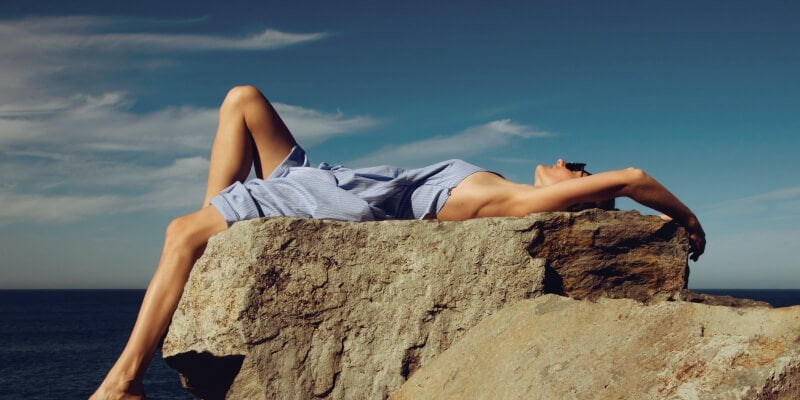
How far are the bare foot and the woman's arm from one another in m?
2.23

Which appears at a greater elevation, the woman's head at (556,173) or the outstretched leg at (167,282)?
the woman's head at (556,173)

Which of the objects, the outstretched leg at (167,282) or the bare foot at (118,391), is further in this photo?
the outstretched leg at (167,282)

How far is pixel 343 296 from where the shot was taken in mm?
3215

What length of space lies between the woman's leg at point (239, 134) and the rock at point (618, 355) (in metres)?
1.62

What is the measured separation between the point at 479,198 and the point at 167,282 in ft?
5.65

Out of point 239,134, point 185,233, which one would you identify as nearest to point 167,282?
point 185,233

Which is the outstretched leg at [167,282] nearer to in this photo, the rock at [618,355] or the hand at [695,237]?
the rock at [618,355]

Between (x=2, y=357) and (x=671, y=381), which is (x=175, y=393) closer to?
(x=2, y=357)

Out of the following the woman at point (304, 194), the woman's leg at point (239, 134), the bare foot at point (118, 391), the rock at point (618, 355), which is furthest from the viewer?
the woman's leg at point (239, 134)

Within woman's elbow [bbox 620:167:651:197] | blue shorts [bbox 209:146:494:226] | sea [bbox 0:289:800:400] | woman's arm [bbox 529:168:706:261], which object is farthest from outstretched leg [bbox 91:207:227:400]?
sea [bbox 0:289:800:400]

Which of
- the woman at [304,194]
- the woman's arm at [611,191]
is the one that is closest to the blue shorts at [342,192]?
the woman at [304,194]

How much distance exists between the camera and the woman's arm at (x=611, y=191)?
3.48 metres

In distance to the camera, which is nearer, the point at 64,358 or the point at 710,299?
the point at 710,299

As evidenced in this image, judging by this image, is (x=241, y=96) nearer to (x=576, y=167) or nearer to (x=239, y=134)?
(x=239, y=134)
